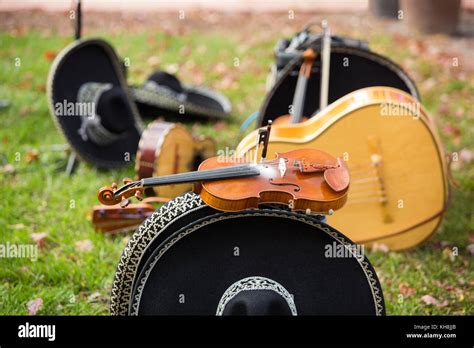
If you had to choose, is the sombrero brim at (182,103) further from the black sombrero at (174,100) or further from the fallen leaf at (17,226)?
the fallen leaf at (17,226)

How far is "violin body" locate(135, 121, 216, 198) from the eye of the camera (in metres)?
3.25

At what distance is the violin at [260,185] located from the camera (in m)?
2.01

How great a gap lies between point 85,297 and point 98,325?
1.81 feet

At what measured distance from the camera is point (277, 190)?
2045 millimetres

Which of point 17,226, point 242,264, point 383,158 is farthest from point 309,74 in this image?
point 17,226

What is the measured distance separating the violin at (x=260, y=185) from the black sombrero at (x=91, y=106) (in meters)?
1.58

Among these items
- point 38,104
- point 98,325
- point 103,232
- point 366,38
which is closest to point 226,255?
point 98,325

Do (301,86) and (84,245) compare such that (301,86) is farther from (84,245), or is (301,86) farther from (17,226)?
(17,226)

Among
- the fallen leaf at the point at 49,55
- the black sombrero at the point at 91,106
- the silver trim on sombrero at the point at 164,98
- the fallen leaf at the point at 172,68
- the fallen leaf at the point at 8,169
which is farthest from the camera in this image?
the fallen leaf at the point at 172,68

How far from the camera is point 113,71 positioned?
3918 millimetres

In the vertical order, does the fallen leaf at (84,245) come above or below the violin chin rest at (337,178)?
below

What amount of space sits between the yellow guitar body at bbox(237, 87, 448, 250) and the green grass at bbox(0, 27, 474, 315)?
15cm

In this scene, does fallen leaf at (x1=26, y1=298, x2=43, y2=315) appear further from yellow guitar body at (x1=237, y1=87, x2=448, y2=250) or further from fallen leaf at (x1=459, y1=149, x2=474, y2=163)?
fallen leaf at (x1=459, y1=149, x2=474, y2=163)

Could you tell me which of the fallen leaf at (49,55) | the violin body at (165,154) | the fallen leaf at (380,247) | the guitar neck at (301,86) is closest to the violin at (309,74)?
the guitar neck at (301,86)
